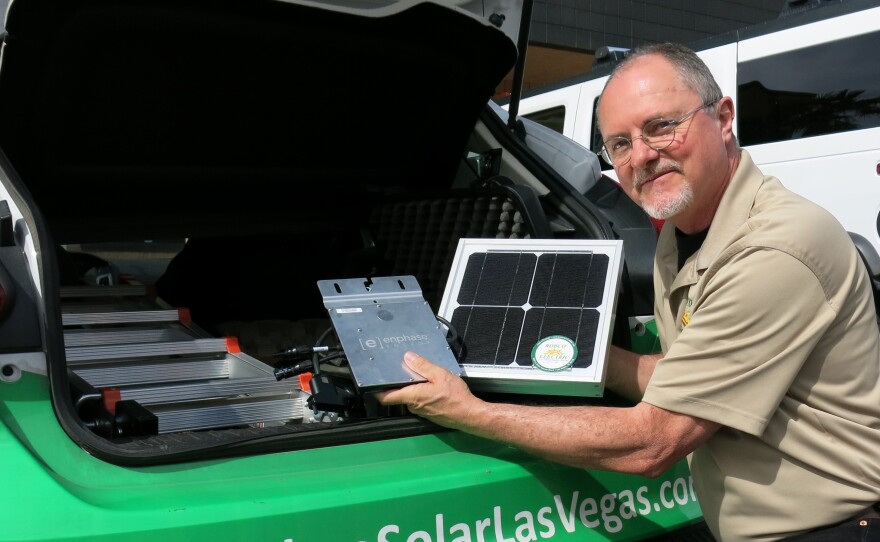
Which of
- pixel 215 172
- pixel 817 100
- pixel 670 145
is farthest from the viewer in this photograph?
pixel 817 100

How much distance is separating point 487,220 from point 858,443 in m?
1.23

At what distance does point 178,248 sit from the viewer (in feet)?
11.0

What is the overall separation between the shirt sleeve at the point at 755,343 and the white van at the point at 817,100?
3.83 metres

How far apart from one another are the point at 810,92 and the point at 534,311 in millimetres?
4478

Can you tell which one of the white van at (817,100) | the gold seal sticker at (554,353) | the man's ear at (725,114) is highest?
the white van at (817,100)

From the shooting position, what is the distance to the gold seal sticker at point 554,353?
2045mm

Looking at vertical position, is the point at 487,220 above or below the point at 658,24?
below

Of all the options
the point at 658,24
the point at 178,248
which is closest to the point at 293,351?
the point at 178,248

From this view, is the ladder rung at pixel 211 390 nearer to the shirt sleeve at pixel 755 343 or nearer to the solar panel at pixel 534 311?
the solar panel at pixel 534 311

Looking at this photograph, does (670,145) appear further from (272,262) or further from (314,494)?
(272,262)

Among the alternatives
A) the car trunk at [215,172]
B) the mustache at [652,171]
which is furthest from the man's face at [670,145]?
the car trunk at [215,172]

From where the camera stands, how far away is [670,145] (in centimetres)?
205

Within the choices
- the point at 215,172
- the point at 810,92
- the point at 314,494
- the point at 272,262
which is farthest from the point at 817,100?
the point at 314,494

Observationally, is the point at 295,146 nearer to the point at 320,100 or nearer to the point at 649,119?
the point at 320,100
